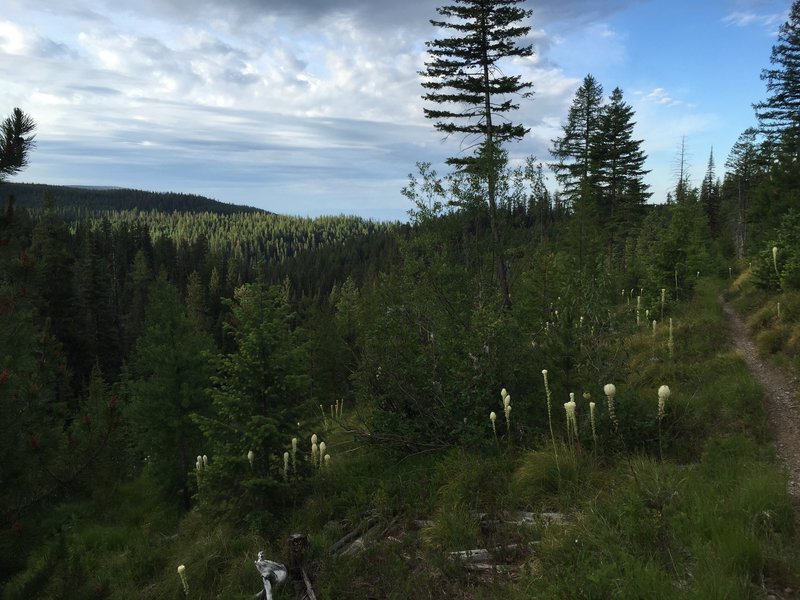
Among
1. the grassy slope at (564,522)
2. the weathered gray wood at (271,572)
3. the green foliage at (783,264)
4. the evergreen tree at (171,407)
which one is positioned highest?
the green foliage at (783,264)

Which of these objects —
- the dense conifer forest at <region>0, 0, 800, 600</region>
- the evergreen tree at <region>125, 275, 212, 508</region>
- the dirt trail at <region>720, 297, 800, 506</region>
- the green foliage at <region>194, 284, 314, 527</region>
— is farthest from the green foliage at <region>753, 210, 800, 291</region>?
the evergreen tree at <region>125, 275, 212, 508</region>

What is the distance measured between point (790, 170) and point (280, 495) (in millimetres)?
26580

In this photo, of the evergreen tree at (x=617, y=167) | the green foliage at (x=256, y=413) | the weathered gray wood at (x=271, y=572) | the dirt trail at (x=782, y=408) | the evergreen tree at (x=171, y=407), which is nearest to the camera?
the weathered gray wood at (x=271, y=572)

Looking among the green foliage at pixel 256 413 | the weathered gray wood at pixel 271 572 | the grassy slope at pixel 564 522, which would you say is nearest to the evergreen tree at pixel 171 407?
the grassy slope at pixel 564 522

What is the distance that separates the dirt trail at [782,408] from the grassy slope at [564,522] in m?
0.23

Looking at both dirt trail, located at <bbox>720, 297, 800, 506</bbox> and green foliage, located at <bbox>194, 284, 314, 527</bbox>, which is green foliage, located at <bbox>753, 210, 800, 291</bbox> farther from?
green foliage, located at <bbox>194, 284, 314, 527</bbox>

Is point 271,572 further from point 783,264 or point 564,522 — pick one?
point 783,264

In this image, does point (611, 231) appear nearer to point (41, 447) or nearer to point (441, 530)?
point (441, 530)

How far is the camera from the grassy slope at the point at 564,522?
348cm

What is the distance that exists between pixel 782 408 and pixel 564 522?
516 cm

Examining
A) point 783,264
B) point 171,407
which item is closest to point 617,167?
point 783,264

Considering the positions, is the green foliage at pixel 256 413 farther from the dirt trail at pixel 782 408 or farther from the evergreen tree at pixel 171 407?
the dirt trail at pixel 782 408

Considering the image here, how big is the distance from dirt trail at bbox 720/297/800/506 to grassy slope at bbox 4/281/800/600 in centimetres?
23

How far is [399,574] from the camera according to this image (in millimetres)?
4660
